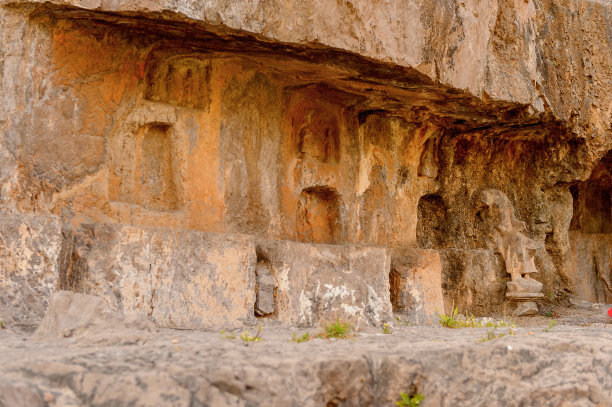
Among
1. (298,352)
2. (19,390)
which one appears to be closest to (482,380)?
(298,352)

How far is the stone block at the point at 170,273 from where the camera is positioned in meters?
4.43

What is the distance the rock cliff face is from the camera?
4.65 metres

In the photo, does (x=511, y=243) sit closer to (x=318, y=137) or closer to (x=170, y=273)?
(x=318, y=137)

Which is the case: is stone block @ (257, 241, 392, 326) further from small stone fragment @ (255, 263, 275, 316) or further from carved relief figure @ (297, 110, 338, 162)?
carved relief figure @ (297, 110, 338, 162)

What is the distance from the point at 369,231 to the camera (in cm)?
705

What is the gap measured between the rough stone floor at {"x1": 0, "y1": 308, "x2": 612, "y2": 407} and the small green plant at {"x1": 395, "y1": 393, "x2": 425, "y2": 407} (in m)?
0.03

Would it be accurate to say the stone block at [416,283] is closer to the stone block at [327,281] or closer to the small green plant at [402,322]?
the small green plant at [402,322]

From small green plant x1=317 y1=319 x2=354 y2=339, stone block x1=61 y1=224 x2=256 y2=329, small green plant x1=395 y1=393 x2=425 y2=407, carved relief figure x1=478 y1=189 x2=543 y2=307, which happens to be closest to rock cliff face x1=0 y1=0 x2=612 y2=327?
stone block x1=61 y1=224 x2=256 y2=329

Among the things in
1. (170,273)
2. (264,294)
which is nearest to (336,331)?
(170,273)

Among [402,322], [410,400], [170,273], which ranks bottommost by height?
[410,400]

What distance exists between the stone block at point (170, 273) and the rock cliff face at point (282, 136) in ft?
0.04

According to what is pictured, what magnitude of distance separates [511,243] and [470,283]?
2.76 ft

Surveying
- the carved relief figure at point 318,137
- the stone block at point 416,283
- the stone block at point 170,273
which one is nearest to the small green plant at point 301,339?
the stone block at point 170,273

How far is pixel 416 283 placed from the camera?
6.68 meters
